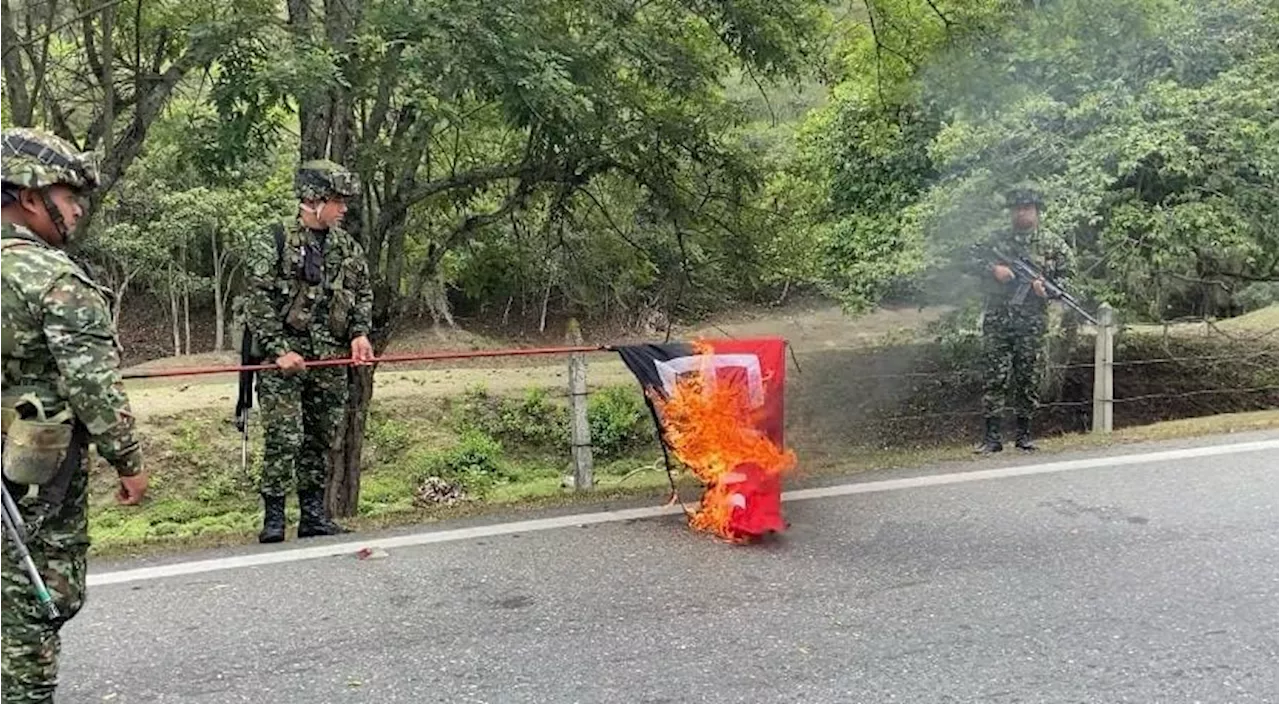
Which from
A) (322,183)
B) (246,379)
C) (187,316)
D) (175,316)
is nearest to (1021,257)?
(322,183)

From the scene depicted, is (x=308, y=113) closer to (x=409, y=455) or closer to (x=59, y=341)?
(x=59, y=341)

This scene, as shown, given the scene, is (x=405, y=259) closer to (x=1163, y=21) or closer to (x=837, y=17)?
(x=837, y=17)

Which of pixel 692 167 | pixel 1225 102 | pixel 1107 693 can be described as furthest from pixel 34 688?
pixel 1225 102

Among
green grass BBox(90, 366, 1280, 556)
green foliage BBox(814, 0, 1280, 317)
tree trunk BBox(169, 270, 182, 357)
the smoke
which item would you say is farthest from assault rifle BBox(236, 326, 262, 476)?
tree trunk BBox(169, 270, 182, 357)

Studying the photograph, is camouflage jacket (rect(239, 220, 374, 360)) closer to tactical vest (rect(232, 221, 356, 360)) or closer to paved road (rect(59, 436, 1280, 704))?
tactical vest (rect(232, 221, 356, 360))

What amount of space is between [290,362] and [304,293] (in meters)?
0.40

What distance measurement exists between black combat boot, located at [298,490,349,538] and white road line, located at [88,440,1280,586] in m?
0.29

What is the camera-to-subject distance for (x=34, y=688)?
9.61ft

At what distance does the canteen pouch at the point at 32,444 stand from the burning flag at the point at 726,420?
303 cm

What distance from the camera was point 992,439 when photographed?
755 cm

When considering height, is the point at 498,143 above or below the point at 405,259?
above

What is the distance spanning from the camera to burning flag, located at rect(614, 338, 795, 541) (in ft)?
16.8

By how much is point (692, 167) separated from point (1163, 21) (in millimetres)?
6088

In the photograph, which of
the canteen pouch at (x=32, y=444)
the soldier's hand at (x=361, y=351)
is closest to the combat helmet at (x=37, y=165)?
the canteen pouch at (x=32, y=444)
